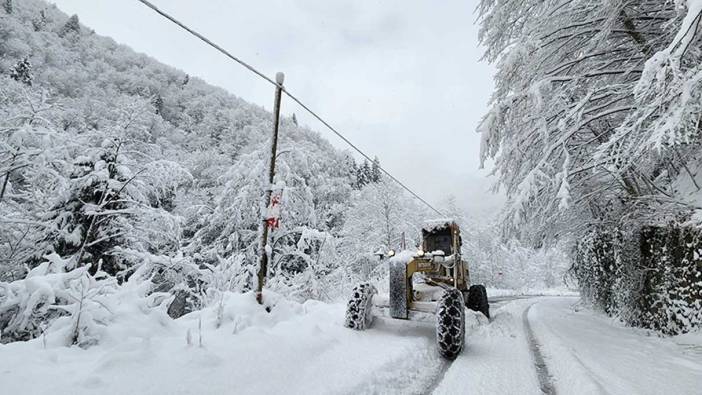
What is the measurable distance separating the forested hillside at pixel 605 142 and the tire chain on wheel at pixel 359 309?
3.12m

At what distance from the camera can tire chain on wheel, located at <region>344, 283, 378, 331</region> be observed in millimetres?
5434

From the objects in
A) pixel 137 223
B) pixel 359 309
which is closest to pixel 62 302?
pixel 359 309

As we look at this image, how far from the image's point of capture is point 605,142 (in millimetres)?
6789

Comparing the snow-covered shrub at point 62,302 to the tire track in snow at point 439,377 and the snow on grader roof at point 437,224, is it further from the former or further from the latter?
the snow on grader roof at point 437,224

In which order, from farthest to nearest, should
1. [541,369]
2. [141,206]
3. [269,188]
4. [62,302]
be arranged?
[141,206] → [269,188] → [541,369] → [62,302]

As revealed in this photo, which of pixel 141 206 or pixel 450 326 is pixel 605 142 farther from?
pixel 141 206

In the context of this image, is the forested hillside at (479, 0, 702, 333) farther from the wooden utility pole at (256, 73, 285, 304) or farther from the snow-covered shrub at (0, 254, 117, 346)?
the snow-covered shrub at (0, 254, 117, 346)

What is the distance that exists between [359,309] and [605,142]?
5.95 metres

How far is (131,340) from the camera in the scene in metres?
3.14

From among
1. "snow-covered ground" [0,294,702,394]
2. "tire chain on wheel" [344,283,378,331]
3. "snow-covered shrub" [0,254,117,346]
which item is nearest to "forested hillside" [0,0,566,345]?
"snow-covered shrub" [0,254,117,346]

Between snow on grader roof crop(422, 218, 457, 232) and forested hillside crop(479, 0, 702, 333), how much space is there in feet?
4.98

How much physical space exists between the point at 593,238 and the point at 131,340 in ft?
36.4

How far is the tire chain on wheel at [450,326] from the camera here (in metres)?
4.61

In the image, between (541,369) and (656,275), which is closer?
(541,369)
